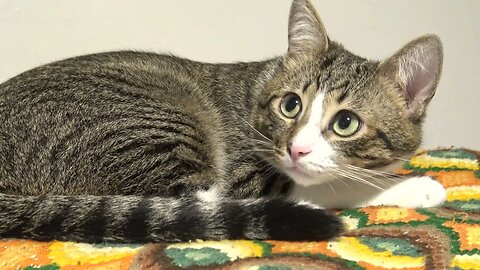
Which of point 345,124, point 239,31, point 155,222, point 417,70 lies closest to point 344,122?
point 345,124

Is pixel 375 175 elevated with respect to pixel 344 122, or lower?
lower

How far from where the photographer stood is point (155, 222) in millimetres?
1254

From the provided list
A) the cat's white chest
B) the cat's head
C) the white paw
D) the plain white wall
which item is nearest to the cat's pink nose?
the cat's head

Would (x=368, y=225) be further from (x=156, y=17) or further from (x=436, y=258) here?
(x=156, y=17)

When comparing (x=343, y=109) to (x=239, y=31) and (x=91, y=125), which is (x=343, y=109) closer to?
(x=91, y=125)

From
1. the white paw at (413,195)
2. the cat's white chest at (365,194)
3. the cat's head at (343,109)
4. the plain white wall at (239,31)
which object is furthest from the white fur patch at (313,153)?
the plain white wall at (239,31)

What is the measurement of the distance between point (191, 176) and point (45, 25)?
3.24 feet

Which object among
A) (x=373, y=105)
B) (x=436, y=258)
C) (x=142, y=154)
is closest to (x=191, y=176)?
(x=142, y=154)

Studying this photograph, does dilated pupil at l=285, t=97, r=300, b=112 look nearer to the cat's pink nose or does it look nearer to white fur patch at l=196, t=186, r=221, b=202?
the cat's pink nose

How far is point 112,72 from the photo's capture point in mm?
1673

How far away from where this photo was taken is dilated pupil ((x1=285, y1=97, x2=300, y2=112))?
1.58 m

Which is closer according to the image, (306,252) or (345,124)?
(306,252)

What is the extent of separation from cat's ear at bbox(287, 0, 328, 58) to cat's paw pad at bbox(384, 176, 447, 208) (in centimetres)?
47

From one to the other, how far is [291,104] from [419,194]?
1.46 ft
